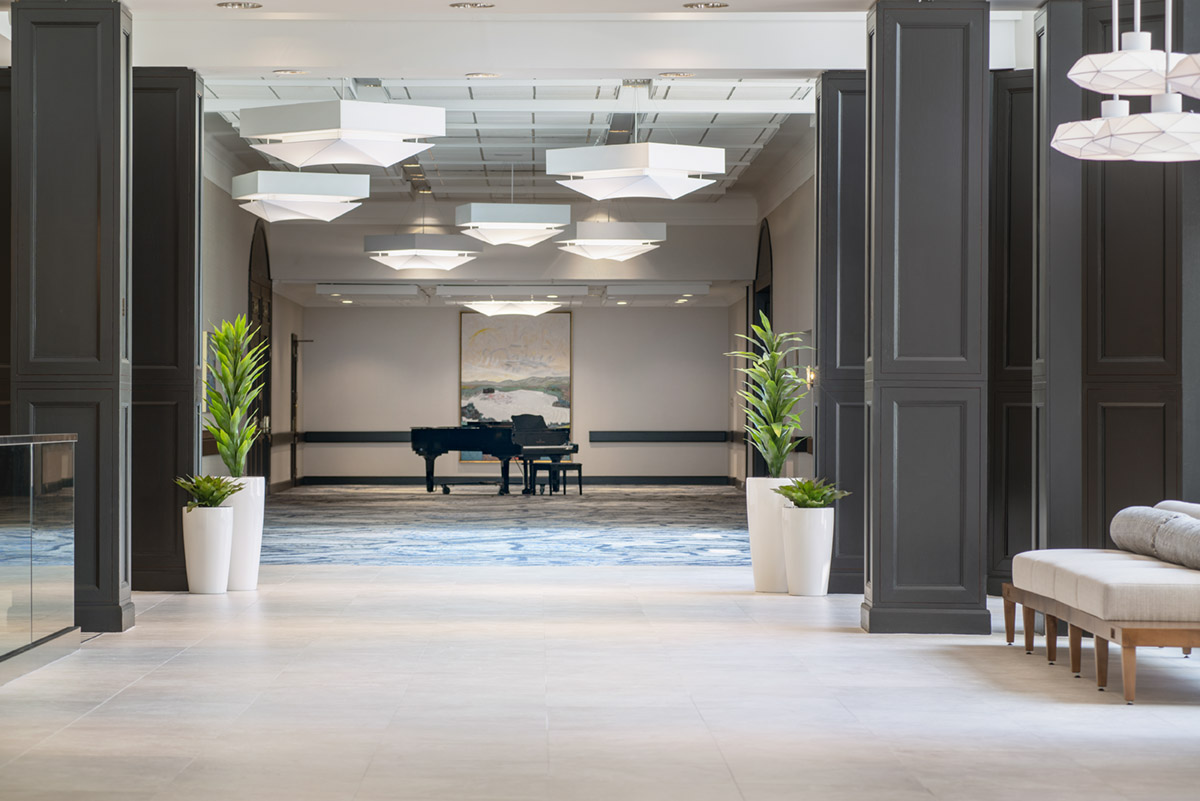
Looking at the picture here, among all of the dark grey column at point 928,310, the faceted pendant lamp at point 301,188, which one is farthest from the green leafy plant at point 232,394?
the dark grey column at point 928,310

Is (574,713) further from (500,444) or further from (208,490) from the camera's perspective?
(500,444)

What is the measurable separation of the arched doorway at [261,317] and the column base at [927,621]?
11.1 metres

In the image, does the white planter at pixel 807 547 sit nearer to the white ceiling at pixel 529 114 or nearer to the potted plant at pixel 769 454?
the potted plant at pixel 769 454

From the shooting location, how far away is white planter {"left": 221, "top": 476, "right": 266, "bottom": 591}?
335 inches

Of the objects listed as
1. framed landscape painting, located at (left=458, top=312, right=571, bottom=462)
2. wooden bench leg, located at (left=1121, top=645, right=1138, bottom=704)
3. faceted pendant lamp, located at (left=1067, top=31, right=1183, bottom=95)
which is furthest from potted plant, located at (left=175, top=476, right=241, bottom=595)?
framed landscape painting, located at (left=458, top=312, right=571, bottom=462)

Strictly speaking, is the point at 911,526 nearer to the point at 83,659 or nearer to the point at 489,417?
the point at 83,659

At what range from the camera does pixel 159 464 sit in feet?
28.6

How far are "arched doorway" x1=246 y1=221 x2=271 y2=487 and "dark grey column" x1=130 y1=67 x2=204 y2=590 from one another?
7.62m

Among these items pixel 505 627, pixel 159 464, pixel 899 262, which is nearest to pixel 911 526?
pixel 899 262

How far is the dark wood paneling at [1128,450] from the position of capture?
6863mm

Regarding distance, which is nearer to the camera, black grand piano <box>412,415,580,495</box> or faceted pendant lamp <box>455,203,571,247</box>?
faceted pendant lamp <box>455,203,571,247</box>

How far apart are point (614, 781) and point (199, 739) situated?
59.4 inches

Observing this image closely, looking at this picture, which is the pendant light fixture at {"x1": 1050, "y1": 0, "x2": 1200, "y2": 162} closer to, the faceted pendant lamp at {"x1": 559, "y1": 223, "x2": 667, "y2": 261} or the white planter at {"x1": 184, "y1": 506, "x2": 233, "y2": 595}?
the white planter at {"x1": 184, "y1": 506, "x2": 233, "y2": 595}

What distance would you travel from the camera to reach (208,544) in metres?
8.33
